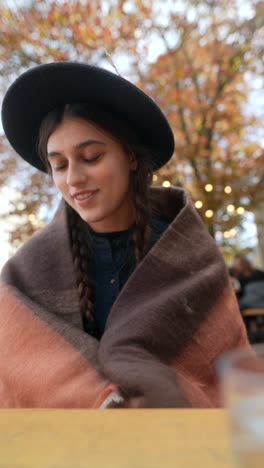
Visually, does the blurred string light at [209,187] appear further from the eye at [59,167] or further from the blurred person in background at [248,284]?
the eye at [59,167]

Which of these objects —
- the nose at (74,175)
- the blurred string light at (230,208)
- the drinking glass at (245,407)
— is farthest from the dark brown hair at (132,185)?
the blurred string light at (230,208)

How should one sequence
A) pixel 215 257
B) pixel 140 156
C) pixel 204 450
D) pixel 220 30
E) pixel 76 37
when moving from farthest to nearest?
pixel 220 30 < pixel 76 37 < pixel 140 156 < pixel 215 257 < pixel 204 450

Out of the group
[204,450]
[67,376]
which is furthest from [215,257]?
[204,450]

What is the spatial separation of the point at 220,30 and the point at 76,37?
193cm

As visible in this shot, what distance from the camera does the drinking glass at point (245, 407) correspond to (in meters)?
0.32

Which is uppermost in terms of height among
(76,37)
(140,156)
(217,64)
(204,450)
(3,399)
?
(76,37)

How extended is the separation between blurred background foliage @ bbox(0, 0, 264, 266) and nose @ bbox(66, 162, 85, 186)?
3084 millimetres

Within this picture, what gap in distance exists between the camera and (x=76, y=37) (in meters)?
3.96

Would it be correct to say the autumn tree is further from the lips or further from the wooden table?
the wooden table

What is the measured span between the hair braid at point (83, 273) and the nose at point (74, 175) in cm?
18

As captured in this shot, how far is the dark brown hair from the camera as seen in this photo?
1140mm

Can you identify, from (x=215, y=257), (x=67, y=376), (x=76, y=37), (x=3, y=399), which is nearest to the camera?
(x=67, y=376)

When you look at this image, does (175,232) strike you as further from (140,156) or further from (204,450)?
(204,450)

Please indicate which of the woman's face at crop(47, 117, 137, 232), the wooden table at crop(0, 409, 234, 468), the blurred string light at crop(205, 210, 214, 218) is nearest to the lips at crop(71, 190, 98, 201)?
the woman's face at crop(47, 117, 137, 232)
